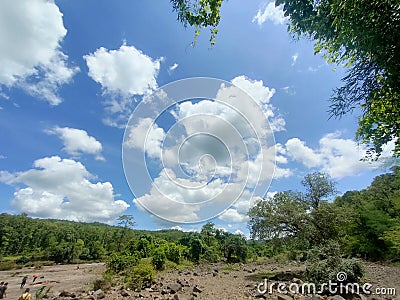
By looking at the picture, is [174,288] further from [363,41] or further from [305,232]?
[363,41]

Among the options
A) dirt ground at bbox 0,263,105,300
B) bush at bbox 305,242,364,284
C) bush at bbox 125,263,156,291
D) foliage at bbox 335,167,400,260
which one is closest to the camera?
bush at bbox 305,242,364,284

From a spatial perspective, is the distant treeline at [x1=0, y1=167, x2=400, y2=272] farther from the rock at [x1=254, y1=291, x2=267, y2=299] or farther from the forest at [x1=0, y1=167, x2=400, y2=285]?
the rock at [x1=254, y1=291, x2=267, y2=299]

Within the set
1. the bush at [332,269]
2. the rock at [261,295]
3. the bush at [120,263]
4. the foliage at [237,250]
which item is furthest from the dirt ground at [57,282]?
the foliage at [237,250]

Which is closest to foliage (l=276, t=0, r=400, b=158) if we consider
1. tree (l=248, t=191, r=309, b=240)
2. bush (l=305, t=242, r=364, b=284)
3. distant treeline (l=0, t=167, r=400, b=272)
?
bush (l=305, t=242, r=364, b=284)

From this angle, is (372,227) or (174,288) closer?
(174,288)

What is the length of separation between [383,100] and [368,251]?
78.0 feet

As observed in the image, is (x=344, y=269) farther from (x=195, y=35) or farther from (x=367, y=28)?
(x=195, y=35)

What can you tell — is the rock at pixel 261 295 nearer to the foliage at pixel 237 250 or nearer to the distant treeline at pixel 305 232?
the distant treeline at pixel 305 232

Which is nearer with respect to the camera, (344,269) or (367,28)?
(367,28)

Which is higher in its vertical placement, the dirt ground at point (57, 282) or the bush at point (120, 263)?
the bush at point (120, 263)

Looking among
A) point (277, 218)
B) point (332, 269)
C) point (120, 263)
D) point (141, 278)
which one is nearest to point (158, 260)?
point (120, 263)

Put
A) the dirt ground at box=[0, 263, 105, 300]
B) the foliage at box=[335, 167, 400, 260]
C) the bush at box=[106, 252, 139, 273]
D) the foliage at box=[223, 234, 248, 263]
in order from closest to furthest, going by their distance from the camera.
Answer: the dirt ground at box=[0, 263, 105, 300] < the bush at box=[106, 252, 139, 273] < the foliage at box=[335, 167, 400, 260] < the foliage at box=[223, 234, 248, 263]

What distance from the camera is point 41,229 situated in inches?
2506

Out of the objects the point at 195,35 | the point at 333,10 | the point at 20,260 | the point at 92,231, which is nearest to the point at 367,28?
the point at 333,10
